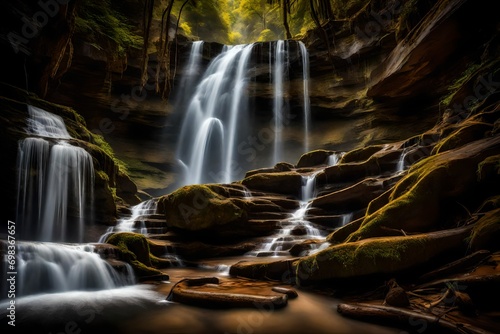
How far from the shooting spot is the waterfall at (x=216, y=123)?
2348 cm

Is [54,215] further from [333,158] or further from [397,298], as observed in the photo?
[333,158]

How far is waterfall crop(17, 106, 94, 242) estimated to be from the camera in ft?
26.0

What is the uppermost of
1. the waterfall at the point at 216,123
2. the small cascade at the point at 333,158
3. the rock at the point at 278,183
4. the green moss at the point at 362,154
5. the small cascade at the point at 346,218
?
the waterfall at the point at 216,123

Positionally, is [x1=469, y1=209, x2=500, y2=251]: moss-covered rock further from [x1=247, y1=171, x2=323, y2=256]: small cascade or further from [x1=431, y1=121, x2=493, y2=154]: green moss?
[x1=247, y1=171, x2=323, y2=256]: small cascade

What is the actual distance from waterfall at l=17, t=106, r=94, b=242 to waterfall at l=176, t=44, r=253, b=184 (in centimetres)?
1361

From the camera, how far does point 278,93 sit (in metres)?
23.3

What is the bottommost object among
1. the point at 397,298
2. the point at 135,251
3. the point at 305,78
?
the point at 397,298

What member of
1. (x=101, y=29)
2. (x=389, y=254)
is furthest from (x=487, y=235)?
(x=101, y=29)

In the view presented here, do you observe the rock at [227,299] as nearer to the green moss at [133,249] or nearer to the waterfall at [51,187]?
the green moss at [133,249]

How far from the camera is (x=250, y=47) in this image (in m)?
24.4

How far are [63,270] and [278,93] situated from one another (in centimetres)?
2050

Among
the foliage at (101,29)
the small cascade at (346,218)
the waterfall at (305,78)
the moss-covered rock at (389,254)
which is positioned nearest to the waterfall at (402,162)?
the small cascade at (346,218)

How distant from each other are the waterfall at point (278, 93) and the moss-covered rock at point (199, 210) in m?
14.2

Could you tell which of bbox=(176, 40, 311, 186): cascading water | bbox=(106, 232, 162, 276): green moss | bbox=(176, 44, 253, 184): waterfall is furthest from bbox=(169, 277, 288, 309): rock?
bbox=(176, 40, 311, 186): cascading water
